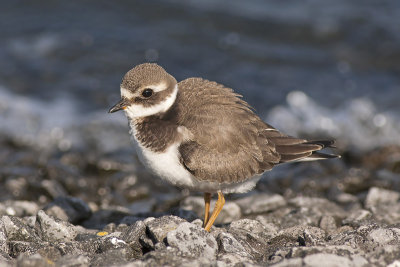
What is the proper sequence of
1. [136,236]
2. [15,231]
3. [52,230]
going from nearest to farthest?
[136,236], [15,231], [52,230]

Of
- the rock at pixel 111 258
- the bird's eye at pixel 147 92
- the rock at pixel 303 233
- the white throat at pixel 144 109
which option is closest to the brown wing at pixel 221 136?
the white throat at pixel 144 109

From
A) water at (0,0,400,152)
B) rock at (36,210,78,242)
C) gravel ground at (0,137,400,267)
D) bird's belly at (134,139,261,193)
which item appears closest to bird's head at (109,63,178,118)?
bird's belly at (134,139,261,193)

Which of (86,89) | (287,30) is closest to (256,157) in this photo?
(86,89)

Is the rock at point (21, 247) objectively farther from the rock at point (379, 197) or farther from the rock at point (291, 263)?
the rock at point (379, 197)

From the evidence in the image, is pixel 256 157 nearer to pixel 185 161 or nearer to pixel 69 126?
pixel 185 161

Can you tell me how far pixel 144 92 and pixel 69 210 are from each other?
2142mm

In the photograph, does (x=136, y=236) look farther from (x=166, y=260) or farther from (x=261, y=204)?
(x=261, y=204)

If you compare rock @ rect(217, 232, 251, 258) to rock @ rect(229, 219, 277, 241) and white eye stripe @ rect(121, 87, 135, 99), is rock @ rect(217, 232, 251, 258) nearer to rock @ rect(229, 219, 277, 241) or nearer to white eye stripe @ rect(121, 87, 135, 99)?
rock @ rect(229, 219, 277, 241)

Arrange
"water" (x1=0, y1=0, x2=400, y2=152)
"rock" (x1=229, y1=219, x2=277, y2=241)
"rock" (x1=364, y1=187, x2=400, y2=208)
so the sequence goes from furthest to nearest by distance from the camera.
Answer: "water" (x1=0, y1=0, x2=400, y2=152) < "rock" (x1=364, y1=187, x2=400, y2=208) < "rock" (x1=229, y1=219, x2=277, y2=241)

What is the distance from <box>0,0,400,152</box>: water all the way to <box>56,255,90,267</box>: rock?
510 centimetres

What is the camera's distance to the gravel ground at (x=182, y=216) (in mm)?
4559

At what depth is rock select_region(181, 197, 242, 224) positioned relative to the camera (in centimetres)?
700

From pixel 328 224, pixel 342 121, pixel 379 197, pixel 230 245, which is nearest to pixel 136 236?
pixel 230 245

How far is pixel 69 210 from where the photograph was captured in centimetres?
683
